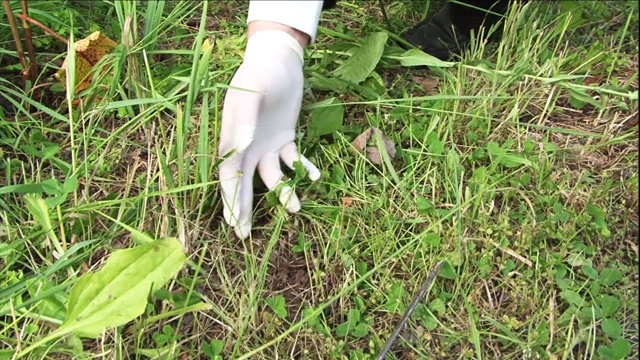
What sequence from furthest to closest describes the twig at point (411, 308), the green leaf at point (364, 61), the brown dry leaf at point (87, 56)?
1. the green leaf at point (364, 61)
2. the brown dry leaf at point (87, 56)
3. the twig at point (411, 308)

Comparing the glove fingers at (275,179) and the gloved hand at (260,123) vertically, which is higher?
the gloved hand at (260,123)

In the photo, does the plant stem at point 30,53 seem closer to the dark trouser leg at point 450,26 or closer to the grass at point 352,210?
the grass at point 352,210

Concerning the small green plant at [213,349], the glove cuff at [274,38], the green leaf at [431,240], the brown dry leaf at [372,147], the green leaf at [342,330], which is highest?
the glove cuff at [274,38]

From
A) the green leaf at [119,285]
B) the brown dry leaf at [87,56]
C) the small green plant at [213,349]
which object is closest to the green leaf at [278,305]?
the small green plant at [213,349]

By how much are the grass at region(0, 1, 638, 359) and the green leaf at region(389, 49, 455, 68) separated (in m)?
0.03

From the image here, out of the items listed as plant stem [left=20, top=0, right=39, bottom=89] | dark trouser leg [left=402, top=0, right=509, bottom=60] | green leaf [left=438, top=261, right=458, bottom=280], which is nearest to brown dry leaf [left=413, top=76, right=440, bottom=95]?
dark trouser leg [left=402, top=0, right=509, bottom=60]

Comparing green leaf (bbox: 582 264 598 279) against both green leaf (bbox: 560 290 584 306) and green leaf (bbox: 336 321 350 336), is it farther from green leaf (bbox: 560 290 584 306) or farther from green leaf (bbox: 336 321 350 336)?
green leaf (bbox: 336 321 350 336)

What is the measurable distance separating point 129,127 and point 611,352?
1.09 metres

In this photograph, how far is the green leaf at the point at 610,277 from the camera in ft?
4.07

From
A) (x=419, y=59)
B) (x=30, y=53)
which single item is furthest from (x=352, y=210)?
(x=30, y=53)

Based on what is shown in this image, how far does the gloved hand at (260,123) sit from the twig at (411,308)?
0.30 m

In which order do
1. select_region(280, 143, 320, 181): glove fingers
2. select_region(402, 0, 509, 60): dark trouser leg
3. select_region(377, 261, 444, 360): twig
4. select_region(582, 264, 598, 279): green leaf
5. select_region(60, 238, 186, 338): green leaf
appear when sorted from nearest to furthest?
1. select_region(60, 238, 186, 338): green leaf
2. select_region(377, 261, 444, 360): twig
3. select_region(582, 264, 598, 279): green leaf
4. select_region(280, 143, 320, 181): glove fingers
5. select_region(402, 0, 509, 60): dark trouser leg

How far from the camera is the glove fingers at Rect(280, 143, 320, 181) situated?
53.2 inches

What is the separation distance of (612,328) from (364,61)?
32.5 inches
